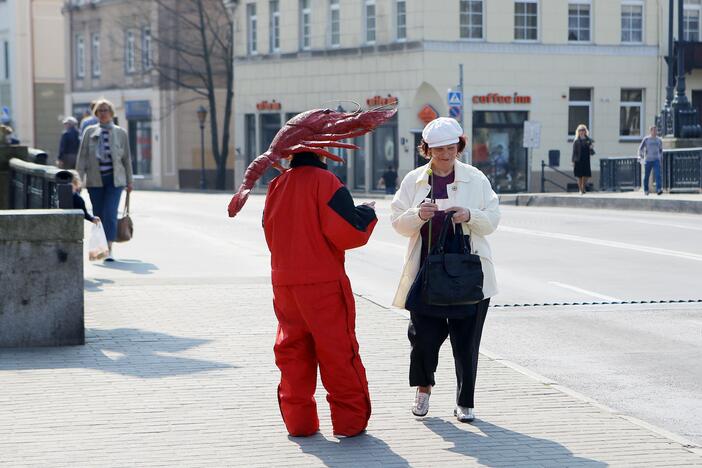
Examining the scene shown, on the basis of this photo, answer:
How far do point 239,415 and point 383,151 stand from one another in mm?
39929

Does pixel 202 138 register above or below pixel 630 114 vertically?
below

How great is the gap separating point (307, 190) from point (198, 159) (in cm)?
5305

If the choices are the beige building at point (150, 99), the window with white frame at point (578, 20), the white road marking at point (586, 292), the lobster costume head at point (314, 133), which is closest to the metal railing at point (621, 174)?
the window with white frame at point (578, 20)

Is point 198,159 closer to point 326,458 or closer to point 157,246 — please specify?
point 157,246

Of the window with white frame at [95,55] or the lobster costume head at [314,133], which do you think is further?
the window with white frame at [95,55]

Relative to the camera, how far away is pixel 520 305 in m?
12.9

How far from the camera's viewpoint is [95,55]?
6419 centimetres

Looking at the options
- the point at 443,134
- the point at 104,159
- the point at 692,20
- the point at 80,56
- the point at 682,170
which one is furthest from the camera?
the point at 80,56

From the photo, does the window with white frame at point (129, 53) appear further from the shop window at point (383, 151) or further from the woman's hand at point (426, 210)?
the woman's hand at point (426, 210)

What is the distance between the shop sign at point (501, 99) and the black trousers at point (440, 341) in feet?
125

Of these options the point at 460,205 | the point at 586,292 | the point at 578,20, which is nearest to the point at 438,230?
the point at 460,205

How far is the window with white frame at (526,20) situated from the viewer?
46062 millimetres

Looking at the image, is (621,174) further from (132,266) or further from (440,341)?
(440,341)

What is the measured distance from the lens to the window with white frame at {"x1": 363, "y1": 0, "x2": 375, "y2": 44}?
156 feet
